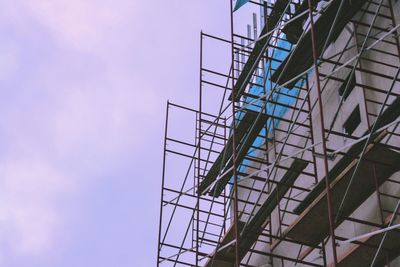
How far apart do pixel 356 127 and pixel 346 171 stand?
280cm

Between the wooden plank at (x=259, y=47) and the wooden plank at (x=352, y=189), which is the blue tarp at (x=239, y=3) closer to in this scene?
the wooden plank at (x=259, y=47)

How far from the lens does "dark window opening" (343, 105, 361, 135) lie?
14.6 m

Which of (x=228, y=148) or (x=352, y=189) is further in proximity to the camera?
(x=228, y=148)

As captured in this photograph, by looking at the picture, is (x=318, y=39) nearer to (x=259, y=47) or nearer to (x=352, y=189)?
(x=259, y=47)

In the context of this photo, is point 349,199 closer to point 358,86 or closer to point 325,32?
point 358,86

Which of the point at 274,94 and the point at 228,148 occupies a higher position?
the point at 274,94

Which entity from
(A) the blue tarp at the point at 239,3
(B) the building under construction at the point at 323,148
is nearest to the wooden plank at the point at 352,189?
(B) the building under construction at the point at 323,148

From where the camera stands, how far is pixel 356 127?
14664 mm

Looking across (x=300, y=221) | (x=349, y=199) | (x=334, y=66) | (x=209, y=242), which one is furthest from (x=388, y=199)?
(x=209, y=242)

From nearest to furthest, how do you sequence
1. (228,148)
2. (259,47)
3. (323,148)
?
(323,148), (259,47), (228,148)

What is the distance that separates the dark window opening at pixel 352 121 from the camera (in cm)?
1458

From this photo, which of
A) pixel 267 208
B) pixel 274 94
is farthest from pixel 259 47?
pixel 267 208

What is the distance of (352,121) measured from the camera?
1477 centimetres

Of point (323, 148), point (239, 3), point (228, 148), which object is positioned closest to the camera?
point (323, 148)
